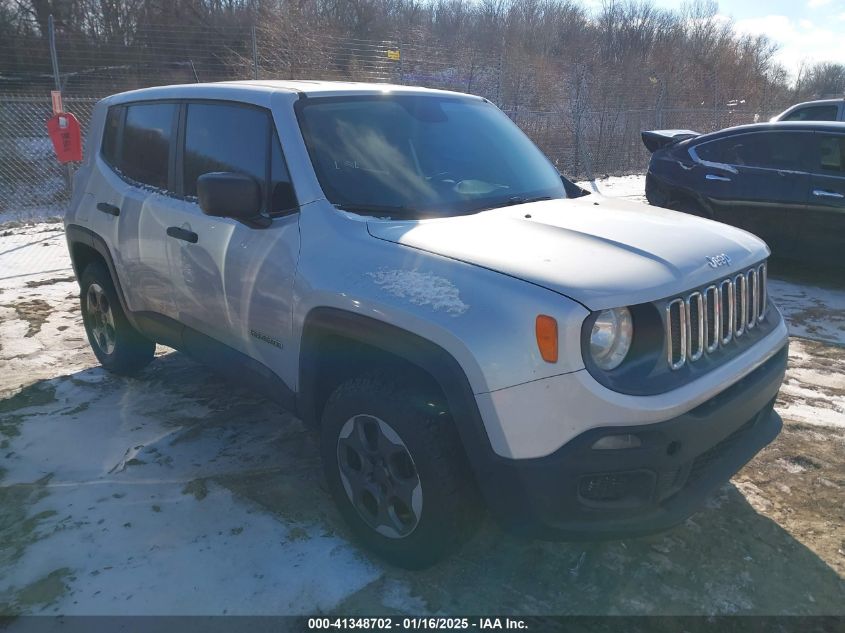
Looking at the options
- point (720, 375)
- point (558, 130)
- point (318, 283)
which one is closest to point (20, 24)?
point (558, 130)

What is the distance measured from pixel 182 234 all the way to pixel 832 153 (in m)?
6.21

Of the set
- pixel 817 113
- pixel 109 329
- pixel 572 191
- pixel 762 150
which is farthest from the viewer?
pixel 817 113

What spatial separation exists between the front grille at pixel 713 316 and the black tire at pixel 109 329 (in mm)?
3545

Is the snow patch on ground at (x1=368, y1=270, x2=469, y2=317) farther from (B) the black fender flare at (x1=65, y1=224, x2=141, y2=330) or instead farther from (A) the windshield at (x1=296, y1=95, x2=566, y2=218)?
(B) the black fender flare at (x1=65, y1=224, x2=141, y2=330)

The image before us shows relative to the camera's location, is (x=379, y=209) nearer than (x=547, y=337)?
No

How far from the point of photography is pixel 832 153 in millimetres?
6609

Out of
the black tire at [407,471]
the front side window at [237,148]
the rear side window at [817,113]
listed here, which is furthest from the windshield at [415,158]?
the rear side window at [817,113]

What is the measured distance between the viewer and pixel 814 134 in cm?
673

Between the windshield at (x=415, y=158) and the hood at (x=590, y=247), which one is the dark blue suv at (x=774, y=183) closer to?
the windshield at (x=415, y=158)

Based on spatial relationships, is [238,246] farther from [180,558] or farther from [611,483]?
[611,483]

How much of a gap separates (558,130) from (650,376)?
48.3ft

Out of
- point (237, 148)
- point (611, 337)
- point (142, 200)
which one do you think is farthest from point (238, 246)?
point (611, 337)

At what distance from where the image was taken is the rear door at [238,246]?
299cm

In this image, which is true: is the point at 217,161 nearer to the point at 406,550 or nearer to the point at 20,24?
the point at 406,550
